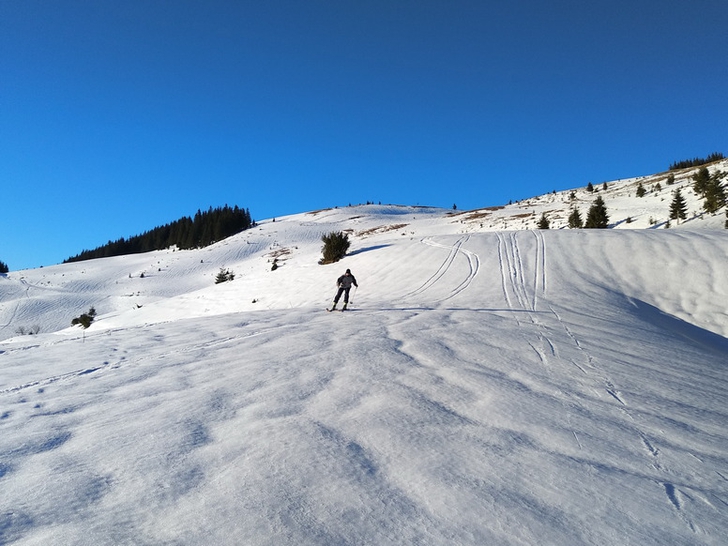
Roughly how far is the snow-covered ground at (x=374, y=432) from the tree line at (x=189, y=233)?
Answer: 6568 centimetres

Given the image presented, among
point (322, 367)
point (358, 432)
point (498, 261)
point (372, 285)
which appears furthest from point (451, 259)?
point (358, 432)

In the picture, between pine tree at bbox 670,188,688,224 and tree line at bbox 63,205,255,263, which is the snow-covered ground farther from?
tree line at bbox 63,205,255,263

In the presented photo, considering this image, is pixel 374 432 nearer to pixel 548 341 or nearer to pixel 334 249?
pixel 548 341

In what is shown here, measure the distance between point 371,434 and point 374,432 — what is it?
0.17 ft

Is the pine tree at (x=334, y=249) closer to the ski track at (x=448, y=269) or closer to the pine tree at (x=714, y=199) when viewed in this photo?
the ski track at (x=448, y=269)

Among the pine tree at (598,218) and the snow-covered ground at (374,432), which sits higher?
the pine tree at (598,218)

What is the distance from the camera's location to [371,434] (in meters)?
3.61

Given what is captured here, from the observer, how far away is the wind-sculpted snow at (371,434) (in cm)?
250

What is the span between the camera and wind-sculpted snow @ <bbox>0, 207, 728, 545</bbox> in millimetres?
2504

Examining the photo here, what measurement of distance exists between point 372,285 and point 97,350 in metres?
11.8

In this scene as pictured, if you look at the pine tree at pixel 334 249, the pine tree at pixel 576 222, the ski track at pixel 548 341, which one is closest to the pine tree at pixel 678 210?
the pine tree at pixel 576 222

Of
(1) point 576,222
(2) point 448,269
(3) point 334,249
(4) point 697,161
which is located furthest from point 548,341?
(4) point 697,161

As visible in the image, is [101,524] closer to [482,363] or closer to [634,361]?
[482,363]

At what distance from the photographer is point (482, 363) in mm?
5961
